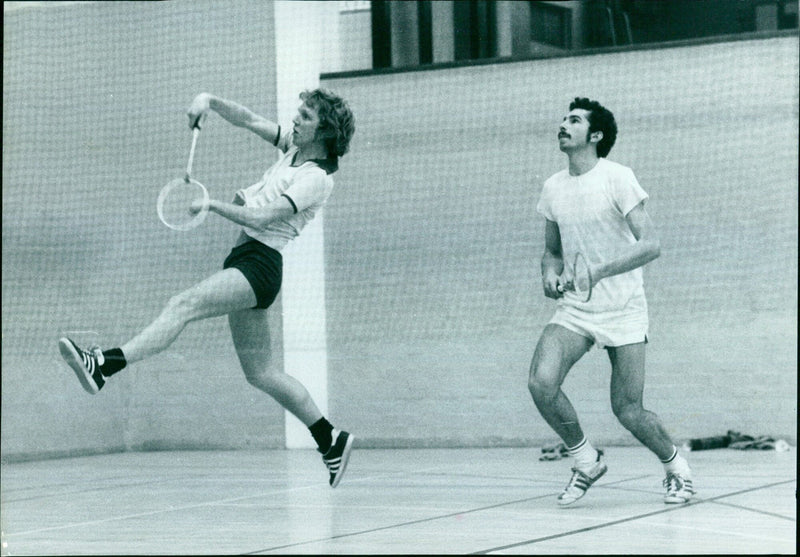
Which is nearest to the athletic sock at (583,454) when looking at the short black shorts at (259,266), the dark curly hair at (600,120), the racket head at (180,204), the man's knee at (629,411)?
the man's knee at (629,411)

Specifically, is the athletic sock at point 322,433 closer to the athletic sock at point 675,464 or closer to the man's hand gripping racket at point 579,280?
the man's hand gripping racket at point 579,280

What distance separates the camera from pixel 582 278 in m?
7.04

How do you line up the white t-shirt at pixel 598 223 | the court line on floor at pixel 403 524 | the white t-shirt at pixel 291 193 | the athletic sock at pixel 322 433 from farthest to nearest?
the athletic sock at pixel 322 433 → the white t-shirt at pixel 598 223 → the white t-shirt at pixel 291 193 → the court line on floor at pixel 403 524

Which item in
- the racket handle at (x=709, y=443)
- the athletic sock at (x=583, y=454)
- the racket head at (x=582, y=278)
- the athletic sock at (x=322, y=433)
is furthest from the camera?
the racket handle at (x=709, y=443)

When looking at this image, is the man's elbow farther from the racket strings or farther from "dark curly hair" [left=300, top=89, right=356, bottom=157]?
the racket strings

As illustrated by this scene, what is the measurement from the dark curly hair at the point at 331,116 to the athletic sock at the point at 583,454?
6.32 feet

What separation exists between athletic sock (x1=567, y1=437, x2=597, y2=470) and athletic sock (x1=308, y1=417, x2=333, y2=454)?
1255mm

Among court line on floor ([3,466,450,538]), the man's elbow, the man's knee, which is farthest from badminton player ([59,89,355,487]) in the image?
the man's elbow

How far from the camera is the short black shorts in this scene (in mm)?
7141

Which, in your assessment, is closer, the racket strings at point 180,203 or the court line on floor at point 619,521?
the court line on floor at point 619,521

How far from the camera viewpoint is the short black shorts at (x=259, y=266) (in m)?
7.14

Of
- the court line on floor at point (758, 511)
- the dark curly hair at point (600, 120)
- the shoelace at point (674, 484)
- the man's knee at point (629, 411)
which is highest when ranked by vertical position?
the dark curly hair at point (600, 120)

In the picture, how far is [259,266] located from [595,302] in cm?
169

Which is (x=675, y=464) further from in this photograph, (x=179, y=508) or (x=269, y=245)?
(x=179, y=508)
